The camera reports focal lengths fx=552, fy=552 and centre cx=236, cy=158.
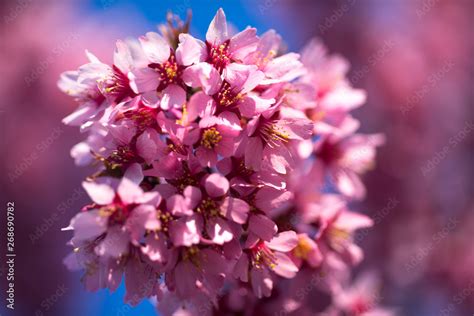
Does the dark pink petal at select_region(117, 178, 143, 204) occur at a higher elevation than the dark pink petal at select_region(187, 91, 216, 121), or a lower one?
lower

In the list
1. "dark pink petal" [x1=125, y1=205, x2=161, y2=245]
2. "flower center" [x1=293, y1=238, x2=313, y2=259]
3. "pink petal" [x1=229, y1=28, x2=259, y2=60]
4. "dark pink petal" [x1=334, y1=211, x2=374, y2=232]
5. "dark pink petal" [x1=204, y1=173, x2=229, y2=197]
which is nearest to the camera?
"dark pink petal" [x1=125, y1=205, x2=161, y2=245]

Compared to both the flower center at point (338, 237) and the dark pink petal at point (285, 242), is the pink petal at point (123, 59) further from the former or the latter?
the flower center at point (338, 237)

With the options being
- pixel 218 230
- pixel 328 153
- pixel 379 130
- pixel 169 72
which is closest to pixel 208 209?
pixel 218 230

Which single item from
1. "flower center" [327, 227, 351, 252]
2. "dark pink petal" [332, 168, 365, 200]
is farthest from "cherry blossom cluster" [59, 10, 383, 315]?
"dark pink petal" [332, 168, 365, 200]

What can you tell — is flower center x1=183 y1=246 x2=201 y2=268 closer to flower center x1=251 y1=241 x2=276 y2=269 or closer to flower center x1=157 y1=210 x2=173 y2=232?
flower center x1=157 y1=210 x2=173 y2=232

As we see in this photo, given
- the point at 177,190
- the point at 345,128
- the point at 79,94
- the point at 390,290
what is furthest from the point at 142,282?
the point at 390,290

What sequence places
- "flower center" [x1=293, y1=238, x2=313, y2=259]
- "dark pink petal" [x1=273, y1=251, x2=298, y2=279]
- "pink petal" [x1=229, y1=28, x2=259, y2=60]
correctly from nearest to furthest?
"pink petal" [x1=229, y1=28, x2=259, y2=60]
"dark pink petal" [x1=273, y1=251, x2=298, y2=279]
"flower center" [x1=293, y1=238, x2=313, y2=259]
